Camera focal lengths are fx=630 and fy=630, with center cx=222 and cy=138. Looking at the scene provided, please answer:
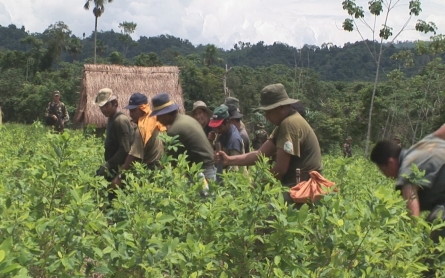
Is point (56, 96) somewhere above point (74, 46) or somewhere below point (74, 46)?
below

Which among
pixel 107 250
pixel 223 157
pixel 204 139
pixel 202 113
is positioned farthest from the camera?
pixel 202 113

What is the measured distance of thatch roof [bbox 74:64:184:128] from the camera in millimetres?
16453

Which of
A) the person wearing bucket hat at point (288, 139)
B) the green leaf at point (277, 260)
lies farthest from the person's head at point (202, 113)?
the green leaf at point (277, 260)

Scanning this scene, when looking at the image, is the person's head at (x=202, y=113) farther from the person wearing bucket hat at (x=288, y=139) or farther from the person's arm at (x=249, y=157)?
the person wearing bucket hat at (x=288, y=139)

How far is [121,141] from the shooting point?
564 centimetres

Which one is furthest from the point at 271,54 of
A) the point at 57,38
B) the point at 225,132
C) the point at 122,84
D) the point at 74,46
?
the point at 225,132

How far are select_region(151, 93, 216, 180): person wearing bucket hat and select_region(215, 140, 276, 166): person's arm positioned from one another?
0.53 feet

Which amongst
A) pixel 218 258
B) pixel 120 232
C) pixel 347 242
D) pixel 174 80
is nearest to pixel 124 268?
pixel 120 232

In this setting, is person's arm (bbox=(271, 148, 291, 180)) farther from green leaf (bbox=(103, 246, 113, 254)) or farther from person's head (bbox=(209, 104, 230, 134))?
green leaf (bbox=(103, 246, 113, 254))

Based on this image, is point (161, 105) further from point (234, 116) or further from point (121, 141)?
point (234, 116)

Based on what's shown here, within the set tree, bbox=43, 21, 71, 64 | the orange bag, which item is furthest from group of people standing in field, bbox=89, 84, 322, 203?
tree, bbox=43, 21, 71, 64

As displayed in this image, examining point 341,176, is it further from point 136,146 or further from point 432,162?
point 136,146

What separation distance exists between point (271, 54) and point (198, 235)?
13352 centimetres

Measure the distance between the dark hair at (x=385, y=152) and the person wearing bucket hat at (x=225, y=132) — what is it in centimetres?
259
